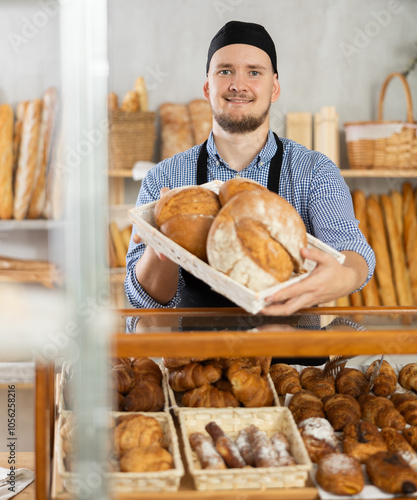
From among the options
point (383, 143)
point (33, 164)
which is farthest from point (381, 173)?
point (33, 164)

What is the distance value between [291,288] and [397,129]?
2.19 m

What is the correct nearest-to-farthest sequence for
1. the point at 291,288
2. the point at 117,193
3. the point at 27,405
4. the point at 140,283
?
1. the point at 291,288
2. the point at 140,283
3. the point at 27,405
4. the point at 117,193

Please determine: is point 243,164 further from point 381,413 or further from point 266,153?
point 381,413

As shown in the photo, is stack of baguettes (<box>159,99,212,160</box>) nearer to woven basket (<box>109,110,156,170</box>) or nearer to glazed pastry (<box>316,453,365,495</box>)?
woven basket (<box>109,110,156,170</box>)

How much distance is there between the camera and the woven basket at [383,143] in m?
2.87

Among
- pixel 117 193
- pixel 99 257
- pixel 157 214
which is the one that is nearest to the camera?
pixel 99 257

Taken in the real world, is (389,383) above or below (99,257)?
below


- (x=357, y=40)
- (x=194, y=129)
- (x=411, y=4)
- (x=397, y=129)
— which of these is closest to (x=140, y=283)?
(x=194, y=129)

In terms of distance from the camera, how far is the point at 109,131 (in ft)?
2.09

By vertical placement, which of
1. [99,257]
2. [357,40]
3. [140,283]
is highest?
[357,40]

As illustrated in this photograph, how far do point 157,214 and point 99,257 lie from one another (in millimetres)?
457

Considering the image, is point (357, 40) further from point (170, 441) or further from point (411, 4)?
point (170, 441)

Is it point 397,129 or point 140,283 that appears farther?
point 397,129

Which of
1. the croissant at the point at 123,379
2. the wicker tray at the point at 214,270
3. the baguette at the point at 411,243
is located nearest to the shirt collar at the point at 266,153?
the wicker tray at the point at 214,270
